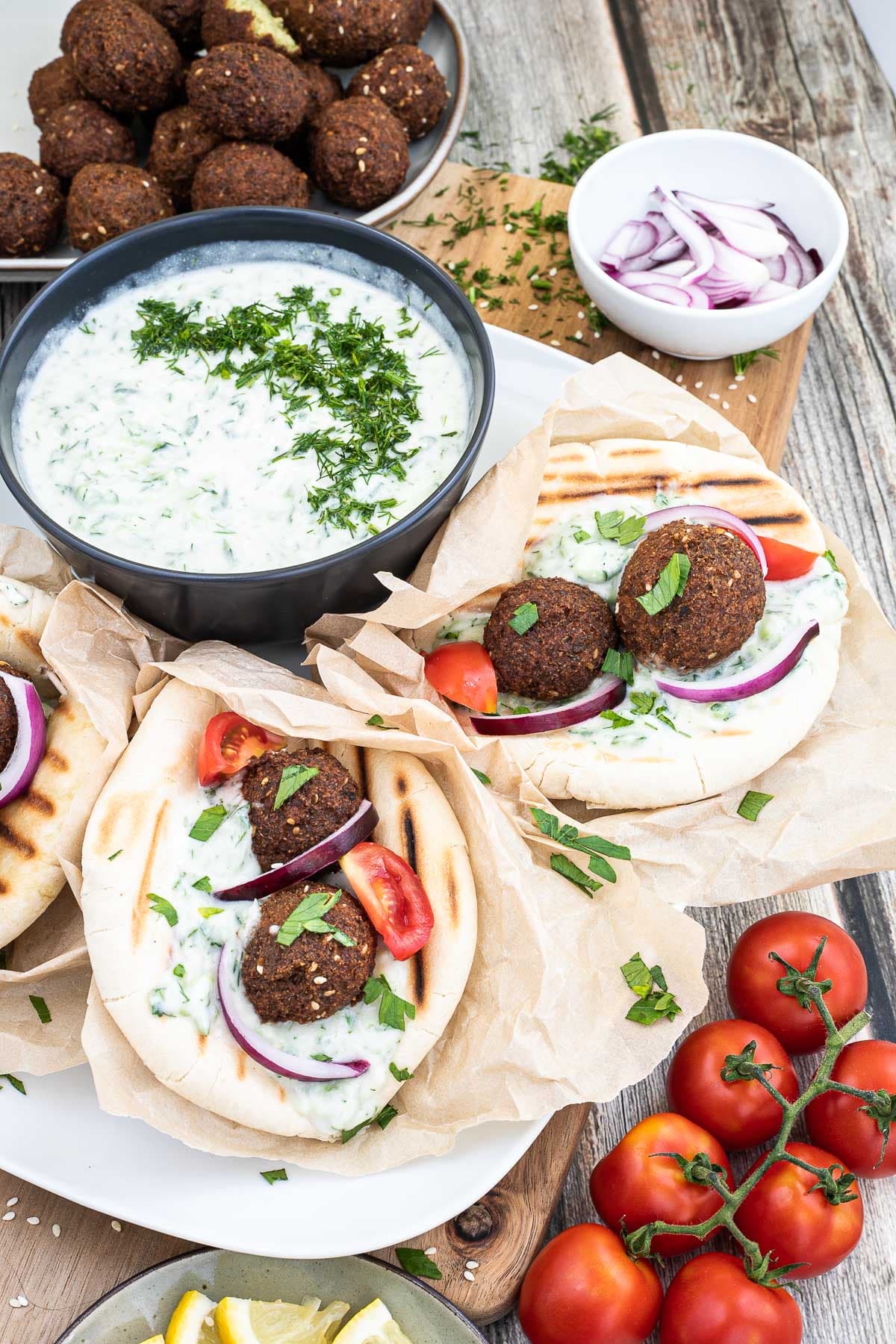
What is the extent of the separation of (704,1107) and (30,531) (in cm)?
260

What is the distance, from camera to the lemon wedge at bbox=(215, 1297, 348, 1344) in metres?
2.96

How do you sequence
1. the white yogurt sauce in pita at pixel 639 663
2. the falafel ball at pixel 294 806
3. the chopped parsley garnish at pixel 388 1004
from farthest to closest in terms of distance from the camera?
the white yogurt sauce in pita at pixel 639 663 → the falafel ball at pixel 294 806 → the chopped parsley garnish at pixel 388 1004

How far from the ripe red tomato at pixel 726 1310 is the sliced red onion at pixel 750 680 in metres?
1.49

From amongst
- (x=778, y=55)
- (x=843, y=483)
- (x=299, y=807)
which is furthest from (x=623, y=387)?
(x=778, y=55)

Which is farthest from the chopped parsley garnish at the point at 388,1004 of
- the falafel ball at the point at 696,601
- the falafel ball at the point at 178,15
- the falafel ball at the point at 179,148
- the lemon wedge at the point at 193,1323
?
the falafel ball at the point at 178,15

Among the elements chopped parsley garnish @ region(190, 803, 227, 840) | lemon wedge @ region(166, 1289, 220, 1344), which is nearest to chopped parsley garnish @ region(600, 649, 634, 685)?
chopped parsley garnish @ region(190, 803, 227, 840)

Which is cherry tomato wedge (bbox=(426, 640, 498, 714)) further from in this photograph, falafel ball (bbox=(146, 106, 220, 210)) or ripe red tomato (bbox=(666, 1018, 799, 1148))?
falafel ball (bbox=(146, 106, 220, 210))

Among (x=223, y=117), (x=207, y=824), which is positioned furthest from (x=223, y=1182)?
(x=223, y=117)

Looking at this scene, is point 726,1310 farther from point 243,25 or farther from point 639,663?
point 243,25

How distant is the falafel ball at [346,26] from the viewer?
4.66 metres

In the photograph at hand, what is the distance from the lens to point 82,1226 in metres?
3.29

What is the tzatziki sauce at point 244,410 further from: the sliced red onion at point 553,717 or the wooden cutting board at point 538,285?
the wooden cutting board at point 538,285

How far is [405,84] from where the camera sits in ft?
15.3

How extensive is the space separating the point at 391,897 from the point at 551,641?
0.85 metres
